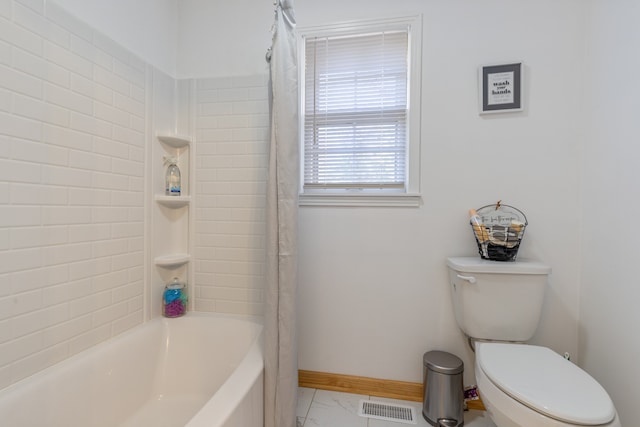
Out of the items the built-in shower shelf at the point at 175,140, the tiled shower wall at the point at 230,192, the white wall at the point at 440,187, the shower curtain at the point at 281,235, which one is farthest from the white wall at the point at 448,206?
the built-in shower shelf at the point at 175,140

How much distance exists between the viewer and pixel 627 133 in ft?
3.67

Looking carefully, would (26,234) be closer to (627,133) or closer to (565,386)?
(565,386)

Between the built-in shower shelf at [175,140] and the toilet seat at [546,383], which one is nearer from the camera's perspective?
the toilet seat at [546,383]

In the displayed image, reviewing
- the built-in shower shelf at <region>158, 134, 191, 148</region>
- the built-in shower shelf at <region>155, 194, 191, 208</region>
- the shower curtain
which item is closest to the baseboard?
the shower curtain

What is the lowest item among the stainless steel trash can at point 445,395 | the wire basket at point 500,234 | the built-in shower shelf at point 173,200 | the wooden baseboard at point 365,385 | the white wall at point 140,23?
the wooden baseboard at point 365,385

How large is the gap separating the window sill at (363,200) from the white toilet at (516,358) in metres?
0.37

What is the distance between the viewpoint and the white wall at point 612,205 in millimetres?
1079

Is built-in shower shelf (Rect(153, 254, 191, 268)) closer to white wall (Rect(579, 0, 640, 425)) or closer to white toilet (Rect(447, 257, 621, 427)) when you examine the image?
white toilet (Rect(447, 257, 621, 427))

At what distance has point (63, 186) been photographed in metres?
1.08

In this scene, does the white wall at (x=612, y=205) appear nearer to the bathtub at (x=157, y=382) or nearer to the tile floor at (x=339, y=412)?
the tile floor at (x=339, y=412)

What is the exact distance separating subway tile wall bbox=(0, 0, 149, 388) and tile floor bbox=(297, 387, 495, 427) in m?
0.97

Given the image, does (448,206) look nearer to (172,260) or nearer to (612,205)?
(612,205)

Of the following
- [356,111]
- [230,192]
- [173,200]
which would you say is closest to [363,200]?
[356,111]

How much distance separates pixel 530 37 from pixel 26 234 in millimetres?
2269
